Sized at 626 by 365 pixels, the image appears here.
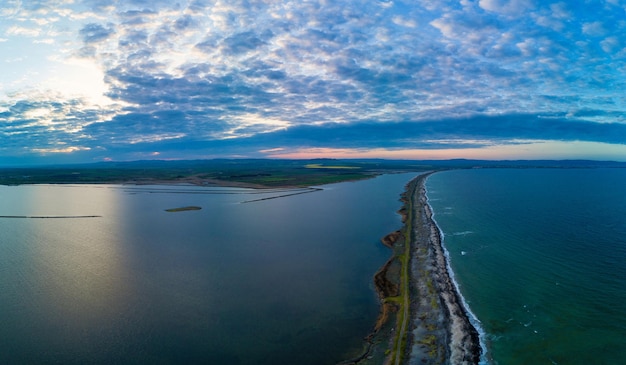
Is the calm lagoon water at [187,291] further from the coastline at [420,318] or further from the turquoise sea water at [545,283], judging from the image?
the turquoise sea water at [545,283]

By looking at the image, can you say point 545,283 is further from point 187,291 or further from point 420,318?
point 187,291

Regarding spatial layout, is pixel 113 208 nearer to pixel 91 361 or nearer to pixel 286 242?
pixel 286 242

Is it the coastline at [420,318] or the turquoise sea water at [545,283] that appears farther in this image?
the turquoise sea water at [545,283]

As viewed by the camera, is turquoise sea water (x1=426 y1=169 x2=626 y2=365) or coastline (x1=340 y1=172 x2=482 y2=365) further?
turquoise sea water (x1=426 y1=169 x2=626 y2=365)

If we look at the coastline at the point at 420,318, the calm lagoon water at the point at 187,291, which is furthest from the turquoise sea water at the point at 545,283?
the calm lagoon water at the point at 187,291

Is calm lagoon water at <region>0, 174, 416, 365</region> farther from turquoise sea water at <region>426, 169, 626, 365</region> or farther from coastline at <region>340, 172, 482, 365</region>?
turquoise sea water at <region>426, 169, 626, 365</region>

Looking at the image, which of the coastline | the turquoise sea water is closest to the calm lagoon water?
the coastline

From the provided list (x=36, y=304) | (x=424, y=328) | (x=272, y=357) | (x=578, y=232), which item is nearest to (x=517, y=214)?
(x=578, y=232)
